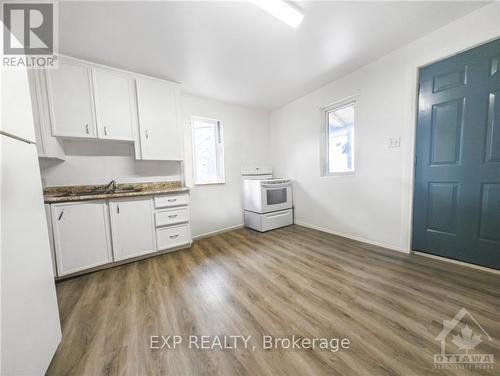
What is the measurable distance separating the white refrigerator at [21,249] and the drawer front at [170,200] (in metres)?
1.29

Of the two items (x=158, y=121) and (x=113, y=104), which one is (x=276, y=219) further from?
(x=113, y=104)

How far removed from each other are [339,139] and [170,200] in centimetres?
264

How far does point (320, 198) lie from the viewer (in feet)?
9.84

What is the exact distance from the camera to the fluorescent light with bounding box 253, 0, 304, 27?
1363 mm

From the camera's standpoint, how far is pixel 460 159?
1725mm

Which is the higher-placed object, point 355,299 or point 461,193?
point 461,193

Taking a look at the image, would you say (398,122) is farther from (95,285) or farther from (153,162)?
(95,285)

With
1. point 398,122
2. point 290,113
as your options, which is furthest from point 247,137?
point 398,122

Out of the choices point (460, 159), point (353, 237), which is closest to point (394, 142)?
point (460, 159)

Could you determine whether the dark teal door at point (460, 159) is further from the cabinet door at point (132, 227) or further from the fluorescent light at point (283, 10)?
the cabinet door at point (132, 227)

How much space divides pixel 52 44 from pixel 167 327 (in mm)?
2704

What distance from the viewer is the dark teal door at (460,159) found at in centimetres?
157

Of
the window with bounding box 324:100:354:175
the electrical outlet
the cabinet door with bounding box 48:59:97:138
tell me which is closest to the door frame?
the electrical outlet

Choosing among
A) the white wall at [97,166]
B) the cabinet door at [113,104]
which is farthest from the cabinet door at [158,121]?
the white wall at [97,166]
